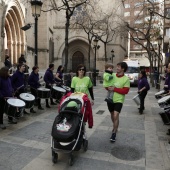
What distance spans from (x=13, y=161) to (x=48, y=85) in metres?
5.90

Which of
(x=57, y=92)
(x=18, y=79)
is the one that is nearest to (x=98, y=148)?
(x=18, y=79)

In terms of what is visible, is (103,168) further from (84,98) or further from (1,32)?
(1,32)

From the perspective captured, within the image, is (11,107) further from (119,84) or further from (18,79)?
(119,84)

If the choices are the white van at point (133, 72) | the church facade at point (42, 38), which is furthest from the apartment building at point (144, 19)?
the church facade at point (42, 38)

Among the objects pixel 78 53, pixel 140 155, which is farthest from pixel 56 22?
pixel 140 155

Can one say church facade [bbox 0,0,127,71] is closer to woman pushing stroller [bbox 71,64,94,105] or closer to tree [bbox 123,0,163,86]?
tree [bbox 123,0,163,86]

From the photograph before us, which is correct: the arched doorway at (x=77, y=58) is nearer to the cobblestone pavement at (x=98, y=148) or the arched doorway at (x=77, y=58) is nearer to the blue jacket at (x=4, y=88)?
the cobblestone pavement at (x=98, y=148)

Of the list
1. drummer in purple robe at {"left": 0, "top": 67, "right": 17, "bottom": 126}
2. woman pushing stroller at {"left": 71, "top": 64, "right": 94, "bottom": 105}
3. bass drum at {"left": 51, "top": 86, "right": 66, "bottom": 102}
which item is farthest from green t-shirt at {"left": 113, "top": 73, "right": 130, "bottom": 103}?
bass drum at {"left": 51, "top": 86, "right": 66, "bottom": 102}

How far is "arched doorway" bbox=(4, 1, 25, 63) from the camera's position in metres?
19.1

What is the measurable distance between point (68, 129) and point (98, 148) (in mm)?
1338

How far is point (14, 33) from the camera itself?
20203 millimetres

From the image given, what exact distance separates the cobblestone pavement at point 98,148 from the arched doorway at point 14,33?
13536 millimetres

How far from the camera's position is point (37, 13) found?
1037 centimetres

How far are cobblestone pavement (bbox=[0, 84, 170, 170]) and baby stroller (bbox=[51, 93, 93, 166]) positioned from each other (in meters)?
0.33
